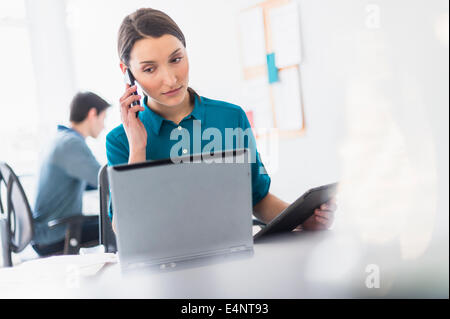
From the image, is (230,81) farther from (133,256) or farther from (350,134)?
(133,256)

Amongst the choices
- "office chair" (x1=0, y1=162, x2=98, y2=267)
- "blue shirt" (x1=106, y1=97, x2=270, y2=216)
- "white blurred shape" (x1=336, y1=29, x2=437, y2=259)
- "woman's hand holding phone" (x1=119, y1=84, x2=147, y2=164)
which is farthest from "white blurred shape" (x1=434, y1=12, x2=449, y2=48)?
"office chair" (x1=0, y1=162, x2=98, y2=267)

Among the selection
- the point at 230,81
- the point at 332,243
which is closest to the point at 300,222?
the point at 332,243

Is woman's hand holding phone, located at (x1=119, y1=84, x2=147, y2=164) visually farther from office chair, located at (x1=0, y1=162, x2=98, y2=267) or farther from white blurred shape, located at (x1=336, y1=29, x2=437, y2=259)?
office chair, located at (x1=0, y1=162, x2=98, y2=267)

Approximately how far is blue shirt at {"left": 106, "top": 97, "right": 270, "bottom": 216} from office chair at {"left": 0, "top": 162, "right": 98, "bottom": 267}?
830 mm

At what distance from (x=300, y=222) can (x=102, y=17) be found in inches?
65.6

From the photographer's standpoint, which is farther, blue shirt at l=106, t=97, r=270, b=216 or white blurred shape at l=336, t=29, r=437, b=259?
white blurred shape at l=336, t=29, r=437, b=259

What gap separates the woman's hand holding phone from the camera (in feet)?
3.06

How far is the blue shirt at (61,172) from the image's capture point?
6.72 ft

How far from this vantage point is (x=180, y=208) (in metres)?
0.61

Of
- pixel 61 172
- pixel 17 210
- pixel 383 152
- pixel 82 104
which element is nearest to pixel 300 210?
pixel 383 152

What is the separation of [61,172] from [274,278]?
5.60 ft

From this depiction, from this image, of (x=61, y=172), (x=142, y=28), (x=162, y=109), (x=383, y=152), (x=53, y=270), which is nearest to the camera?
(x=53, y=270)

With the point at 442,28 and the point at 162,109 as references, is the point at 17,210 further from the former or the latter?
the point at 442,28

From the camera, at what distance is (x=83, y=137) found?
2.19 meters
